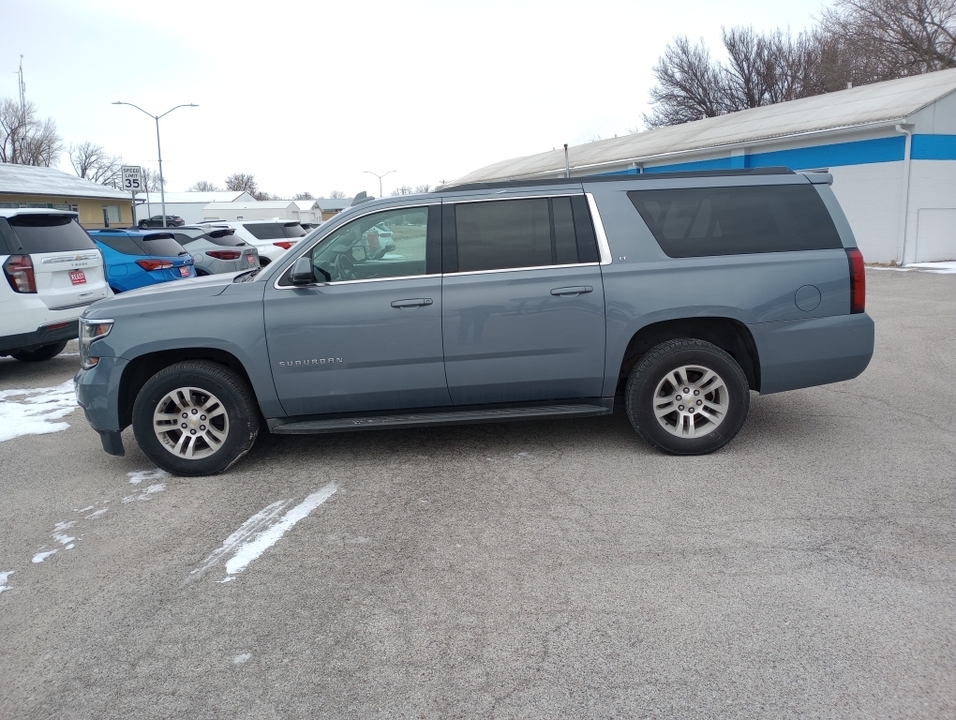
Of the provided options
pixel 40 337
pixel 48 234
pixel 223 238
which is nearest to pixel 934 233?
pixel 223 238

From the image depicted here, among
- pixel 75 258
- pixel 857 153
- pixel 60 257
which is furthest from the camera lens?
pixel 857 153

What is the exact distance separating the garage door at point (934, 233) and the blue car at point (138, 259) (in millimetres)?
16934

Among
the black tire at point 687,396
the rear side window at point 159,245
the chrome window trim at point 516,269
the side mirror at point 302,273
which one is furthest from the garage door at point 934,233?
the side mirror at point 302,273

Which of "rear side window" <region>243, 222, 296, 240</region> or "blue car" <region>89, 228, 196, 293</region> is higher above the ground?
"rear side window" <region>243, 222, 296, 240</region>

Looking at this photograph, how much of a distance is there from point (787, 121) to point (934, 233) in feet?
22.4

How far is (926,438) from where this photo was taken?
19.6 ft

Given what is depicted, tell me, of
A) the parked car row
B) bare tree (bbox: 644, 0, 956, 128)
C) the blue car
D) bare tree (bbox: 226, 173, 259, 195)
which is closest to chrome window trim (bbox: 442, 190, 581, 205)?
the parked car row

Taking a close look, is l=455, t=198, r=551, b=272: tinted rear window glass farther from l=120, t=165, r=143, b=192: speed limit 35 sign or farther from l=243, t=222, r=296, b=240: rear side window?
l=120, t=165, r=143, b=192: speed limit 35 sign

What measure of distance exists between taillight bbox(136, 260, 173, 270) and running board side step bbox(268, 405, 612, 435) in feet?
27.0

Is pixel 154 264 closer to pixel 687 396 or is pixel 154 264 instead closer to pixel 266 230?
pixel 266 230

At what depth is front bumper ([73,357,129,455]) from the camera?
5.64 m

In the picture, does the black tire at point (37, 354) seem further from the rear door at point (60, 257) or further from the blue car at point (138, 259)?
the blue car at point (138, 259)

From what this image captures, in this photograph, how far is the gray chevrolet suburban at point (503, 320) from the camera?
557cm

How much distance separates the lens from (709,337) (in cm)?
597
